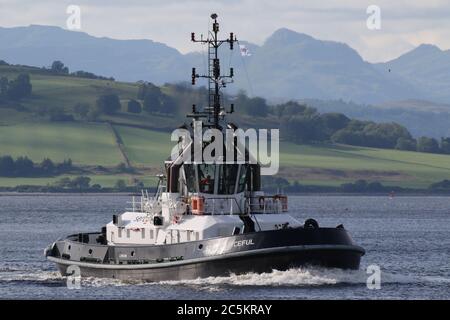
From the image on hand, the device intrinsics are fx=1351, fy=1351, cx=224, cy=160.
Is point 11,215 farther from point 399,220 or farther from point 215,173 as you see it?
point 215,173

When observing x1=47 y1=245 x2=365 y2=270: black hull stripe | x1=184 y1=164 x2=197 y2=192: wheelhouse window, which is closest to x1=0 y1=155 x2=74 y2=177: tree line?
x1=184 y1=164 x2=197 y2=192: wheelhouse window

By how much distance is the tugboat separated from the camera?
48.5 meters

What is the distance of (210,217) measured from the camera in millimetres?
51094

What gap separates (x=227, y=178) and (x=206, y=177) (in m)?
0.82

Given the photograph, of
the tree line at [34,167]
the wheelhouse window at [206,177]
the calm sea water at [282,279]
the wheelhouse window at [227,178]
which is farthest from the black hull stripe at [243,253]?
the tree line at [34,167]

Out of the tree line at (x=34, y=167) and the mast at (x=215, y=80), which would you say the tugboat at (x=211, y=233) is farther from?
the tree line at (x=34, y=167)

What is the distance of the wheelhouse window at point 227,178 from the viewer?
52.6 m

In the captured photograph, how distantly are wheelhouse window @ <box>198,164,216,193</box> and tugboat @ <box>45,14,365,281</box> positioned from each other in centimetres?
4

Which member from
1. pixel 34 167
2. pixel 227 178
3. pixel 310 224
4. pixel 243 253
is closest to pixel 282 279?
pixel 243 253

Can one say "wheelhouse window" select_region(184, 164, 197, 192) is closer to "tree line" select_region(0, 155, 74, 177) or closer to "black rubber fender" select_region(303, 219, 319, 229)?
"black rubber fender" select_region(303, 219, 319, 229)

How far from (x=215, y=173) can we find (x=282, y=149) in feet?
482

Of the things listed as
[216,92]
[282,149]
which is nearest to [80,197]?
[282,149]

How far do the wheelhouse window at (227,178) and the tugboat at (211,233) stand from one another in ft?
0.13
